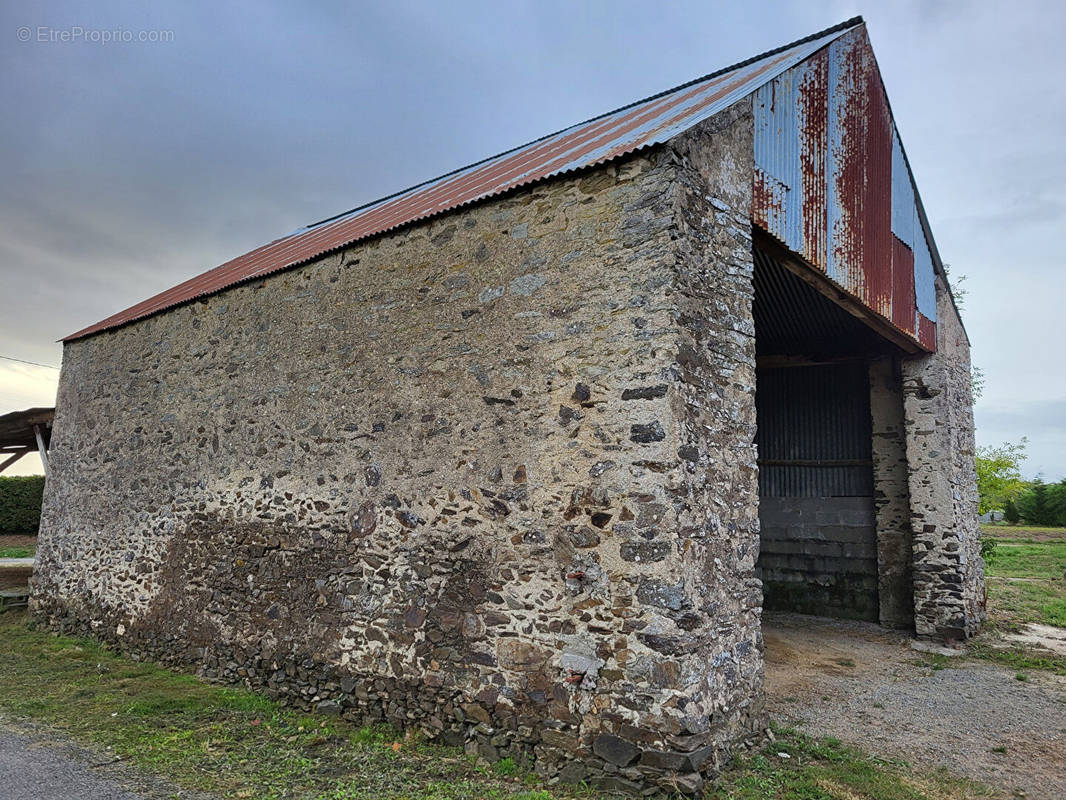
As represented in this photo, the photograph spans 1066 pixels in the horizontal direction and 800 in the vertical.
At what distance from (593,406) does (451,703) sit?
2346 millimetres

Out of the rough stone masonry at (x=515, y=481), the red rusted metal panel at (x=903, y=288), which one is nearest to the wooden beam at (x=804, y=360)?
the red rusted metal panel at (x=903, y=288)

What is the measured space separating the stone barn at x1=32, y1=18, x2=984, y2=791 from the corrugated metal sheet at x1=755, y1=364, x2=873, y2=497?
0.40 meters

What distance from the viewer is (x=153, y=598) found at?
26.3 feet

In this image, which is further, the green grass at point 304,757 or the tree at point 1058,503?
the tree at point 1058,503

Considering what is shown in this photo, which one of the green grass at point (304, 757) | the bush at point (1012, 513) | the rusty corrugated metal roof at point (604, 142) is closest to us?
the green grass at point (304, 757)

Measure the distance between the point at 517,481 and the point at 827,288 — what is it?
3.61m

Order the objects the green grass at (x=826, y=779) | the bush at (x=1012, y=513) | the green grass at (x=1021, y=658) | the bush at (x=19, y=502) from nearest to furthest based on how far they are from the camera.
Result: the green grass at (x=826, y=779) → the green grass at (x=1021, y=658) → the bush at (x=19, y=502) → the bush at (x=1012, y=513)

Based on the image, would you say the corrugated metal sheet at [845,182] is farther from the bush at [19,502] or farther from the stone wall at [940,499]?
the bush at [19,502]

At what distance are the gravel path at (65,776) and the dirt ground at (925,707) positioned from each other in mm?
4539

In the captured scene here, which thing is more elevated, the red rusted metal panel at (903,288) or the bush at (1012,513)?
the red rusted metal panel at (903,288)

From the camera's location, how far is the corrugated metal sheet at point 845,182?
19.0ft

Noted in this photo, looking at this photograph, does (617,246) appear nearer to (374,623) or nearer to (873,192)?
(374,623)

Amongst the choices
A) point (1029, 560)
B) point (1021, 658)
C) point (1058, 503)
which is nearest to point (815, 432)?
point (1021, 658)

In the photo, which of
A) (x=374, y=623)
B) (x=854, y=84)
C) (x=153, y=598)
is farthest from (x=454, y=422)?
(x=854, y=84)
